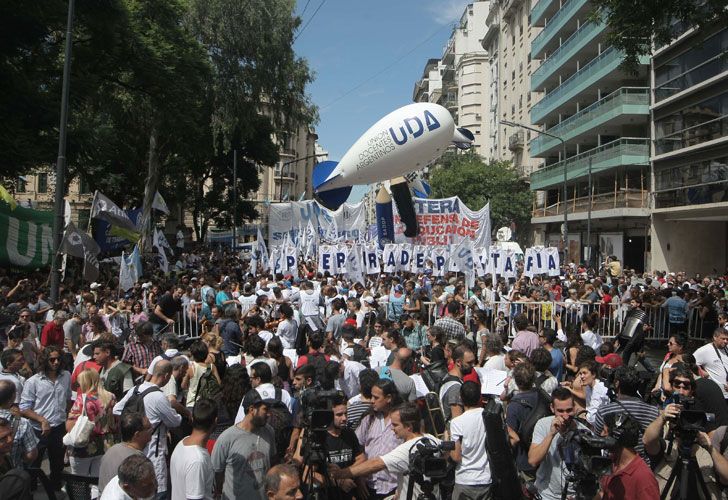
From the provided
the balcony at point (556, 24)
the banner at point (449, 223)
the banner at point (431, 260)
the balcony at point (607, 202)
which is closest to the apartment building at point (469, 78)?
the balcony at point (556, 24)

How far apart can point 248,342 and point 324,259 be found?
1086 cm

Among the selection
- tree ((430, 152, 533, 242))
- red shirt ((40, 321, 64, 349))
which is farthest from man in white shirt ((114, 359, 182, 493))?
tree ((430, 152, 533, 242))

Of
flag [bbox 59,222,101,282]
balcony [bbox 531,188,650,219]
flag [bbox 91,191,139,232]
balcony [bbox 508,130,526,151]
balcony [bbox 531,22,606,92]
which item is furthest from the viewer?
balcony [bbox 508,130,526,151]

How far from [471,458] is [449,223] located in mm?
18291

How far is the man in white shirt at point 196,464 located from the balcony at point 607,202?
29.1m

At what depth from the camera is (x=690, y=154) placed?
95.9 feet

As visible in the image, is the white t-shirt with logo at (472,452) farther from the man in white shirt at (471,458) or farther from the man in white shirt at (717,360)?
the man in white shirt at (717,360)

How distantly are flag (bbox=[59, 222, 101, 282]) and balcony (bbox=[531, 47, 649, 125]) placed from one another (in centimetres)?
2492

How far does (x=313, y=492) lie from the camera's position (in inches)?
191

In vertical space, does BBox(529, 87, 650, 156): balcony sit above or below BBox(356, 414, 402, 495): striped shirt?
above

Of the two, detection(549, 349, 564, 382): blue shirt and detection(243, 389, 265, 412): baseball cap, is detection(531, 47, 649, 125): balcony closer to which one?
detection(549, 349, 564, 382): blue shirt

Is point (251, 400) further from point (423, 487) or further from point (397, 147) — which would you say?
point (397, 147)

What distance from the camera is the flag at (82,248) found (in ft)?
47.3

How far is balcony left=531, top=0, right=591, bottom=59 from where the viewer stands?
3797 centimetres
